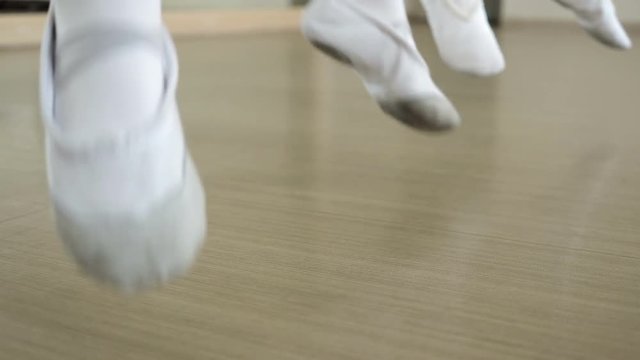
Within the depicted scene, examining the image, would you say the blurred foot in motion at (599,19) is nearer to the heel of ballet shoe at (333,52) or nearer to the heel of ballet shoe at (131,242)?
the heel of ballet shoe at (333,52)

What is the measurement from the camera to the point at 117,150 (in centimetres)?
43

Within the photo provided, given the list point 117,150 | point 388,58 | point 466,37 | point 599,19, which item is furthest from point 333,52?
point 599,19

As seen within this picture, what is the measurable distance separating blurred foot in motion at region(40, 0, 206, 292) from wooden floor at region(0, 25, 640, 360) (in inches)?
2.6

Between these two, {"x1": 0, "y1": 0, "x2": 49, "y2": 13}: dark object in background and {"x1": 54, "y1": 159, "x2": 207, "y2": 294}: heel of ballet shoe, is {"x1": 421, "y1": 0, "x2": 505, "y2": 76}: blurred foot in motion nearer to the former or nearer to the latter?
{"x1": 54, "y1": 159, "x2": 207, "y2": 294}: heel of ballet shoe

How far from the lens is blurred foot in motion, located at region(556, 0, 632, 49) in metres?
1.41

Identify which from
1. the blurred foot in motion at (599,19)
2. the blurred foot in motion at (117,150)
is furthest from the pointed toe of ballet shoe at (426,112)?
the blurred foot in motion at (599,19)

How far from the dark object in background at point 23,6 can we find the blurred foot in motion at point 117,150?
99.2 inches

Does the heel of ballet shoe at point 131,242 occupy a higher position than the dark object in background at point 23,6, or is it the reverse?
the heel of ballet shoe at point 131,242

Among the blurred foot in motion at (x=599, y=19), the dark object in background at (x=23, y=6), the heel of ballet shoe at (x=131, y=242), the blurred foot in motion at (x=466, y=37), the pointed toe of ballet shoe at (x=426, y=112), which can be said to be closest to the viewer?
the heel of ballet shoe at (x=131, y=242)

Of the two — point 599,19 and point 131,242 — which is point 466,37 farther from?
point 131,242

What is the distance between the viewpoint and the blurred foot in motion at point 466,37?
105 centimetres

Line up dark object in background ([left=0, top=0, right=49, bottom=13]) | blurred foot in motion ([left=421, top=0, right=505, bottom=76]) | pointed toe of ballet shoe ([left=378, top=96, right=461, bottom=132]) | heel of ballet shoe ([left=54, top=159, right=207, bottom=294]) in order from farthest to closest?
dark object in background ([left=0, top=0, right=49, bottom=13]) → blurred foot in motion ([left=421, top=0, right=505, bottom=76]) → pointed toe of ballet shoe ([left=378, top=96, right=461, bottom=132]) → heel of ballet shoe ([left=54, top=159, right=207, bottom=294])

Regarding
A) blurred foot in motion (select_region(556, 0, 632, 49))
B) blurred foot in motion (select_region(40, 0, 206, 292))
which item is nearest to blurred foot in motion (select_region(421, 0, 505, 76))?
blurred foot in motion (select_region(556, 0, 632, 49))

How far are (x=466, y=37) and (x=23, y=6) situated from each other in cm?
223
